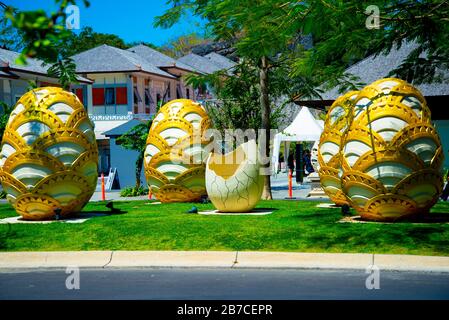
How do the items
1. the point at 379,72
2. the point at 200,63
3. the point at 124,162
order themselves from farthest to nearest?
the point at 200,63, the point at 124,162, the point at 379,72

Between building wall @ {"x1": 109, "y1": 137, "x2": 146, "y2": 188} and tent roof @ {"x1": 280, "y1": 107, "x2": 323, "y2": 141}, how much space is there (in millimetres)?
8282

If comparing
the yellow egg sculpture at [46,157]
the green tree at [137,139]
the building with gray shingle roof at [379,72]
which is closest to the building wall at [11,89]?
the green tree at [137,139]

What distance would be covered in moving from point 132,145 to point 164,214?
16.5m

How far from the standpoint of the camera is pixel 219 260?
12.8 metres

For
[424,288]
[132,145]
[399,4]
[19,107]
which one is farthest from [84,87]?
[424,288]

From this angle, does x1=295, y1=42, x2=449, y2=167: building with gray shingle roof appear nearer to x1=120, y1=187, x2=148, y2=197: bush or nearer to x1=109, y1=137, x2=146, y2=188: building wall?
x1=120, y1=187, x2=148, y2=197: bush

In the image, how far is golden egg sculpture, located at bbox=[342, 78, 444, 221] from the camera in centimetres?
1466

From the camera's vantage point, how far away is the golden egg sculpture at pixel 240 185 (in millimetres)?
17688

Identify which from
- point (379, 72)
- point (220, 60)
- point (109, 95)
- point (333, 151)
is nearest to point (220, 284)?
point (333, 151)

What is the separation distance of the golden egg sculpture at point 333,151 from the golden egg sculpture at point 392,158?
3230mm

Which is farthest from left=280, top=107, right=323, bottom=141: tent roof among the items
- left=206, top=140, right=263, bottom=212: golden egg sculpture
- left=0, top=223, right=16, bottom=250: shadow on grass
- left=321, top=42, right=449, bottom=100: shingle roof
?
left=0, top=223, right=16, bottom=250: shadow on grass

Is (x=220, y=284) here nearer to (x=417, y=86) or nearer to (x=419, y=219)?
(x=419, y=219)

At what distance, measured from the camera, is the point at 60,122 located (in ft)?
55.7

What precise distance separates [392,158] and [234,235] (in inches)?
137
